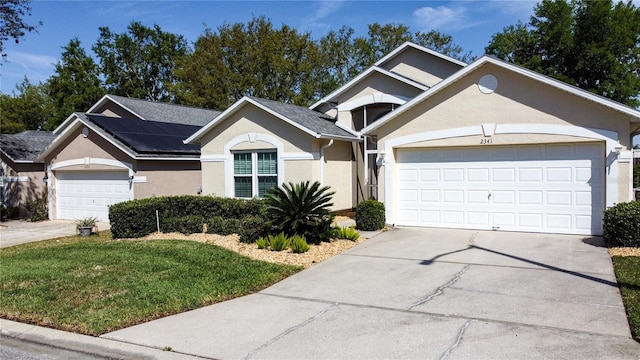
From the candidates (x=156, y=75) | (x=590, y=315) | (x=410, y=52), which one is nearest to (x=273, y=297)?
(x=590, y=315)

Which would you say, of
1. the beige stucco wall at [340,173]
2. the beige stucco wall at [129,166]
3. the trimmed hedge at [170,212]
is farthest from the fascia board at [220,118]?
the beige stucco wall at [340,173]

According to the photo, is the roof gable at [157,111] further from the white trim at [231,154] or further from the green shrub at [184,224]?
the green shrub at [184,224]

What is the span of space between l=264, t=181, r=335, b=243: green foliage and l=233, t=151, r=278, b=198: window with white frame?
15.0ft

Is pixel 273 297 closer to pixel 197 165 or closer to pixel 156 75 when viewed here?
pixel 197 165

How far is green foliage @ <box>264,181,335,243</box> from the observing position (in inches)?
457

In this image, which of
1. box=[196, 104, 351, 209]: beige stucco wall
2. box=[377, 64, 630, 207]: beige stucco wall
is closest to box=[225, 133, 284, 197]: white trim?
box=[196, 104, 351, 209]: beige stucco wall

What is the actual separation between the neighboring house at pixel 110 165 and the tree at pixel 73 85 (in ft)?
80.5

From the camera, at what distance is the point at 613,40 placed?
101ft

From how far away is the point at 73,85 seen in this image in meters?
43.0

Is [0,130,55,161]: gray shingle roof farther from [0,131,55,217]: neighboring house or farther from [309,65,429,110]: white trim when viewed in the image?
[309,65,429,110]: white trim

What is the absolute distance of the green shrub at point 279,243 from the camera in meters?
11.1

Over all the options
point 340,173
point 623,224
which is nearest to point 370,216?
point 340,173

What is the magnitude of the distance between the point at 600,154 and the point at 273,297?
9.02 meters

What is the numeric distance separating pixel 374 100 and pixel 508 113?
648 cm
